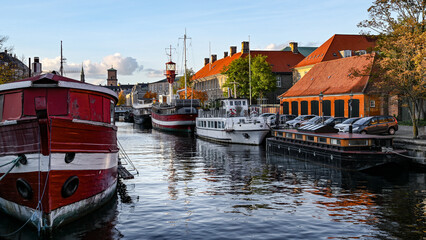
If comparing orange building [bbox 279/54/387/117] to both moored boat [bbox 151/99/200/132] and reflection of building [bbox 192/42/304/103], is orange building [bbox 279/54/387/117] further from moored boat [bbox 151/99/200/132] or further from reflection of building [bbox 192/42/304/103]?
reflection of building [bbox 192/42/304/103]

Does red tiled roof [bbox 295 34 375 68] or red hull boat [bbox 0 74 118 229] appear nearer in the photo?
red hull boat [bbox 0 74 118 229]

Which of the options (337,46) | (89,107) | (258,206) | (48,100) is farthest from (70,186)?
(337,46)

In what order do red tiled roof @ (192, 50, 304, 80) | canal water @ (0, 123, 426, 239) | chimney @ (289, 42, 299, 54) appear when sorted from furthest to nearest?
chimney @ (289, 42, 299, 54)
red tiled roof @ (192, 50, 304, 80)
canal water @ (0, 123, 426, 239)

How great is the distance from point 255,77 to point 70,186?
63874 mm

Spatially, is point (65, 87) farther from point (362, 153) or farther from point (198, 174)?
point (362, 153)

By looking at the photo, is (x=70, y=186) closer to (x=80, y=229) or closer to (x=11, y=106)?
(x=80, y=229)

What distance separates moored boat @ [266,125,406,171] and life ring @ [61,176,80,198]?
51.0 feet

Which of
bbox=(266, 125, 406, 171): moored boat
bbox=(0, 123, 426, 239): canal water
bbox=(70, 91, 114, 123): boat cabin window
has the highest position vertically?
bbox=(70, 91, 114, 123): boat cabin window

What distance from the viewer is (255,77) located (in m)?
75.8

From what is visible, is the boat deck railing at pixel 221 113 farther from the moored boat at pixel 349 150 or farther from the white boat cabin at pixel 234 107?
the moored boat at pixel 349 150

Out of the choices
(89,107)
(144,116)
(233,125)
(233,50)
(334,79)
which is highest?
(233,50)

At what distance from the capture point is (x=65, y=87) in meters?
13.7

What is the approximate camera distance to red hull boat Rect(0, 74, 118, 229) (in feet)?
42.5

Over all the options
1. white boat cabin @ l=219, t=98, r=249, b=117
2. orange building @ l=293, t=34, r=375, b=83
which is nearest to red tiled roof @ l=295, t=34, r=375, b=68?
orange building @ l=293, t=34, r=375, b=83
